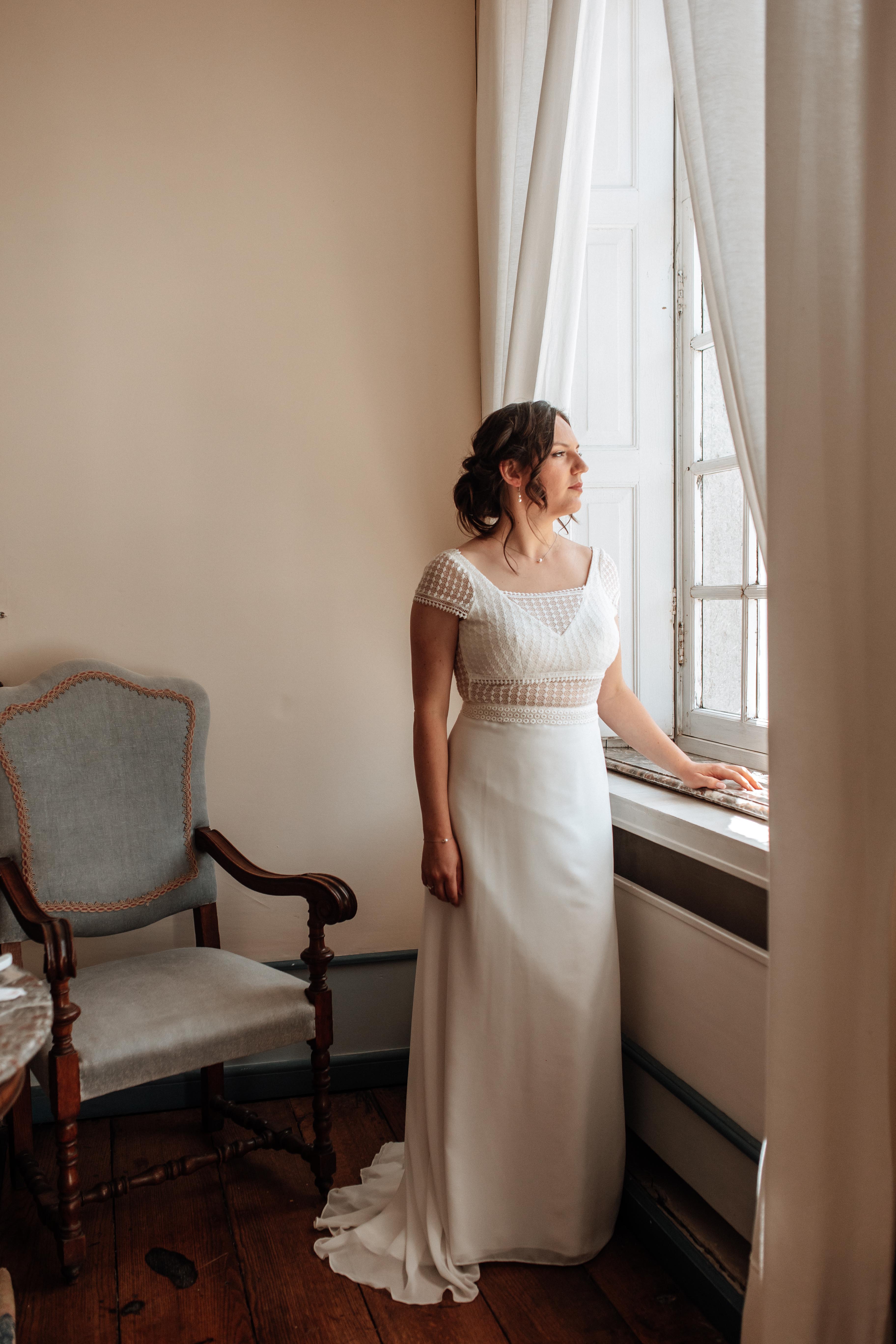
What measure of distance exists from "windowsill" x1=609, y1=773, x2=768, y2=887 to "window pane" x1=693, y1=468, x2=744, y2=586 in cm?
56

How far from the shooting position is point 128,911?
228 cm

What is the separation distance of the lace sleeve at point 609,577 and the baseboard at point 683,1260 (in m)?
1.21

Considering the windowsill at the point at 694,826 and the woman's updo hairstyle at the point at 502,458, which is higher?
the woman's updo hairstyle at the point at 502,458

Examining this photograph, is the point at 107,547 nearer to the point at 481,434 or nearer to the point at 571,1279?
the point at 481,434

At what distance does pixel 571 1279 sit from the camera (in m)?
1.80

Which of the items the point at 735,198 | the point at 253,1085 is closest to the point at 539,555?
the point at 735,198

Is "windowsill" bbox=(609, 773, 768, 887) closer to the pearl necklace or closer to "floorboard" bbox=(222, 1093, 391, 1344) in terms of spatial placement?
the pearl necklace

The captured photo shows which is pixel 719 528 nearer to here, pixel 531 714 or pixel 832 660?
pixel 531 714

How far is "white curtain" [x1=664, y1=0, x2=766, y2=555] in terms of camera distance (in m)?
1.20

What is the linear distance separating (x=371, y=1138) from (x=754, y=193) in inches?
87.2

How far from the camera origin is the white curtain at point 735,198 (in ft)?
3.92

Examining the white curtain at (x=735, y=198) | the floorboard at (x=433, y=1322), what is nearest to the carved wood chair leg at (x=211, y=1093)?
the floorboard at (x=433, y=1322)

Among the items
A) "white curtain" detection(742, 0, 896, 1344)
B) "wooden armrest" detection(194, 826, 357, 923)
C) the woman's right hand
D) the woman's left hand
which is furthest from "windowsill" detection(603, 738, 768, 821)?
"wooden armrest" detection(194, 826, 357, 923)

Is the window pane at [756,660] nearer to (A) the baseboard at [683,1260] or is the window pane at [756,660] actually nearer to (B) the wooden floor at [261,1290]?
(A) the baseboard at [683,1260]
